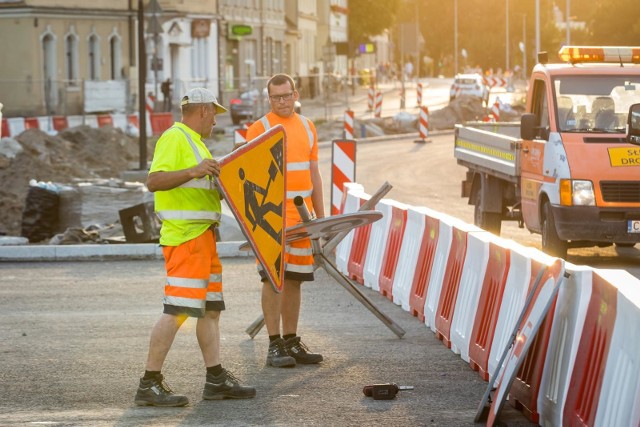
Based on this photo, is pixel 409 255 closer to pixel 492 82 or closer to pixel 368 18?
pixel 492 82

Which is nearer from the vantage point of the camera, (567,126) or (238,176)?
(238,176)

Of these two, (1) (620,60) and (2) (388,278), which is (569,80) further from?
(2) (388,278)

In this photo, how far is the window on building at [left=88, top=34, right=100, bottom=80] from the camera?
201 feet

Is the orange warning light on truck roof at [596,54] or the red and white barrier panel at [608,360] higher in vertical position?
the orange warning light on truck roof at [596,54]

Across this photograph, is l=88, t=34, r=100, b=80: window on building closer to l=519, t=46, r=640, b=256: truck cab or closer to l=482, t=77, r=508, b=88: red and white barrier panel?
l=482, t=77, r=508, b=88: red and white barrier panel

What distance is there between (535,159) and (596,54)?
5.00 ft

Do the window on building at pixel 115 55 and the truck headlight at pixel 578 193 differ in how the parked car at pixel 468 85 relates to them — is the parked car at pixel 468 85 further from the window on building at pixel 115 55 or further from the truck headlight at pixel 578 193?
the truck headlight at pixel 578 193

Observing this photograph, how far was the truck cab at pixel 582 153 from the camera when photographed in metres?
15.8

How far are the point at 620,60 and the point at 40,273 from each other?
674 cm

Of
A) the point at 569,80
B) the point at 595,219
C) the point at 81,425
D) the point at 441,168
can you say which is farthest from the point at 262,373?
the point at 441,168

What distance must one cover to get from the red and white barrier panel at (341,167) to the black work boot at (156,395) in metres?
9.91

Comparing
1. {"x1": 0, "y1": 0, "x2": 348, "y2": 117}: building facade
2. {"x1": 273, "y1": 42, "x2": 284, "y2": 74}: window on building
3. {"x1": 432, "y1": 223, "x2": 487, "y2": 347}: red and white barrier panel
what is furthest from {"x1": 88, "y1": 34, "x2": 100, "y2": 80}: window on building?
{"x1": 432, "y1": 223, "x2": 487, "y2": 347}: red and white barrier panel

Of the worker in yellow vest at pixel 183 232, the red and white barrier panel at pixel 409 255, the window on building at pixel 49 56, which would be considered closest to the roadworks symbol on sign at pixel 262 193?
the worker in yellow vest at pixel 183 232

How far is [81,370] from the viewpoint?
9.96m
